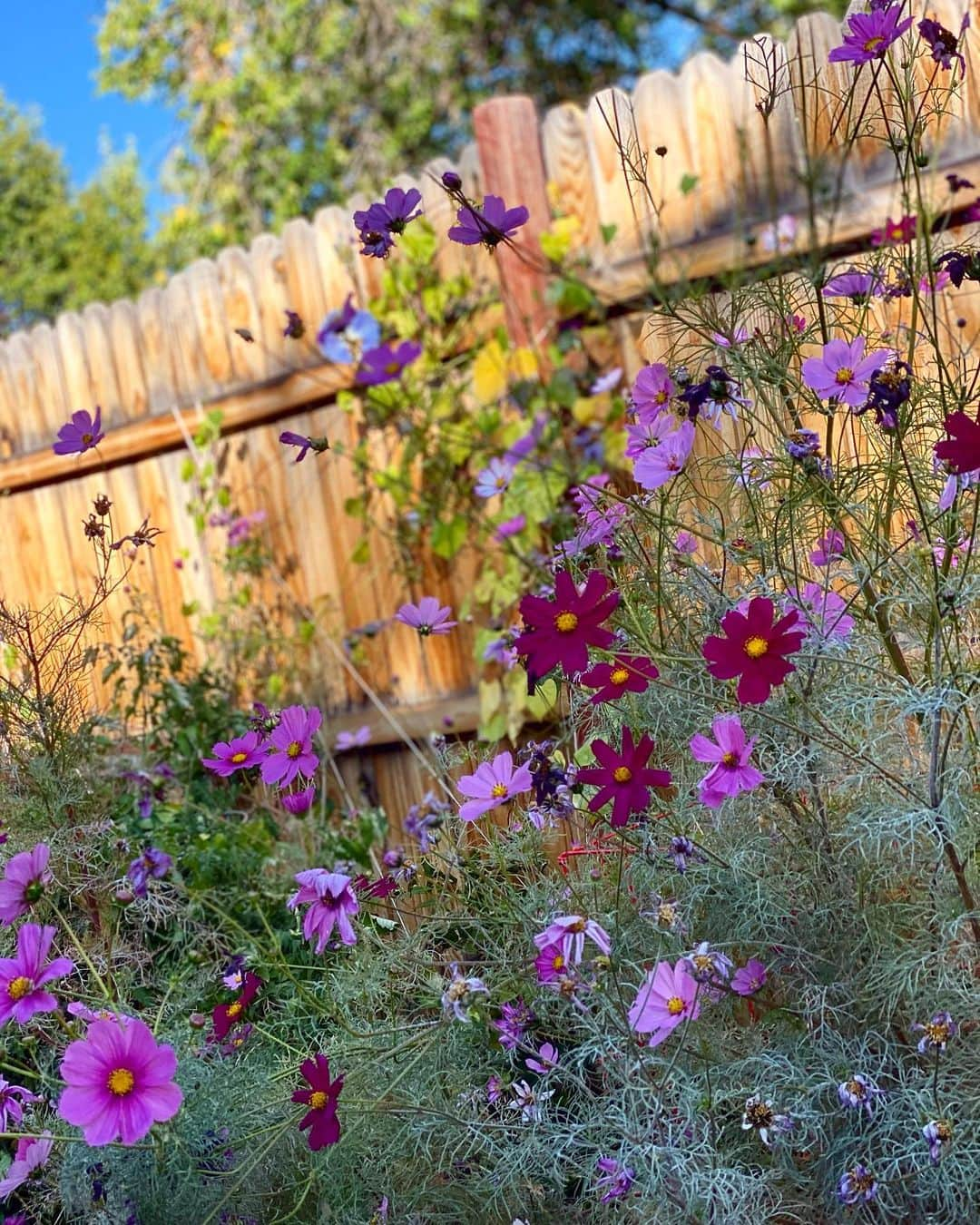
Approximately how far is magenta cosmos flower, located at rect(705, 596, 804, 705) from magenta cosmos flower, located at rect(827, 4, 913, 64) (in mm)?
522

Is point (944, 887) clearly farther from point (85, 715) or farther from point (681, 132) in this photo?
point (681, 132)

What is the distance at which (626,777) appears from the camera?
108cm

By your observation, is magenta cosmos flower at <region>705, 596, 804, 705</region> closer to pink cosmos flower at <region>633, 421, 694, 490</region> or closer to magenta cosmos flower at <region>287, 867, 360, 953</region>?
pink cosmos flower at <region>633, 421, 694, 490</region>

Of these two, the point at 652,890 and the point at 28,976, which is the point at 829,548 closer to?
the point at 652,890

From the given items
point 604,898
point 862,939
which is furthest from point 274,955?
point 862,939

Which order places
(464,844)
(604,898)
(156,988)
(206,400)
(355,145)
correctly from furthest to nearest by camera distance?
(355,145)
(206,400)
(156,988)
(464,844)
(604,898)

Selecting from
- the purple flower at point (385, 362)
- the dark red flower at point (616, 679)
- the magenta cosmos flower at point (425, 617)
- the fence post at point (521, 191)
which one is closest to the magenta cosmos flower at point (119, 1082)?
the dark red flower at point (616, 679)

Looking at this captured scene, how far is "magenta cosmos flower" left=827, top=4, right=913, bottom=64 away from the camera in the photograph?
1142 mm

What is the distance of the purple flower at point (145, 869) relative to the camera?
1451 millimetres

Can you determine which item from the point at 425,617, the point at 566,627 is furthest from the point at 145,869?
the point at 566,627

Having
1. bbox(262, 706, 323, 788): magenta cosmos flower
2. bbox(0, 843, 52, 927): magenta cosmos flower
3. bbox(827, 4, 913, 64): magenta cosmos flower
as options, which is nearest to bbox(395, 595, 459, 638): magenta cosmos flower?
bbox(262, 706, 323, 788): magenta cosmos flower

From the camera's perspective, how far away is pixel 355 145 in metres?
10.0

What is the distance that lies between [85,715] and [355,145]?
920cm

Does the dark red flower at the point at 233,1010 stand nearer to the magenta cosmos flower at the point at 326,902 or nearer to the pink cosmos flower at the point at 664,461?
the magenta cosmos flower at the point at 326,902
